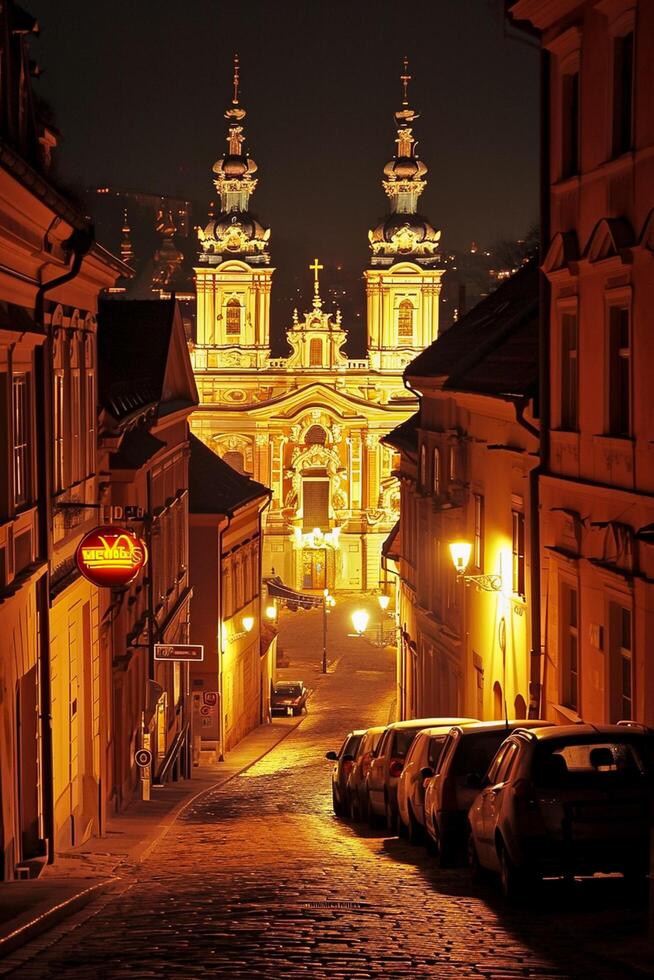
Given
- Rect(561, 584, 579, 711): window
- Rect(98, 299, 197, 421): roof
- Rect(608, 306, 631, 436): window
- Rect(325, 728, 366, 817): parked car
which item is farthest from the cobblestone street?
Rect(98, 299, 197, 421): roof

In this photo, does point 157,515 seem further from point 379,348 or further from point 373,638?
point 379,348

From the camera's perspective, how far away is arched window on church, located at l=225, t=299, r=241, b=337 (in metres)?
95.9

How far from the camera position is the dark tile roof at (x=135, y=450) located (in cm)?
2322

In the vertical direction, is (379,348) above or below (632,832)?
above

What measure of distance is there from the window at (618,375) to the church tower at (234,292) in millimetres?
79464

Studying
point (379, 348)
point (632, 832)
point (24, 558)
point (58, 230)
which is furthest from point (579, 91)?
point (379, 348)

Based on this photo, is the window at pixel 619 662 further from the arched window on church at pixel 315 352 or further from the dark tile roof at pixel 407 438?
the arched window on church at pixel 315 352

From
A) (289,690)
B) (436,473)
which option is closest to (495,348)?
(436,473)

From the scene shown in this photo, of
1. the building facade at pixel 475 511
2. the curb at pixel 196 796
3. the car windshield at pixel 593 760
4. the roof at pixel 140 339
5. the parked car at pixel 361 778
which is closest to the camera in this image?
the car windshield at pixel 593 760

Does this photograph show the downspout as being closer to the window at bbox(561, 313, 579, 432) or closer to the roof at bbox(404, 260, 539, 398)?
the window at bbox(561, 313, 579, 432)

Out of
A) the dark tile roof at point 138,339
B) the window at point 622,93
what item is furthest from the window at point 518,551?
the dark tile roof at point 138,339

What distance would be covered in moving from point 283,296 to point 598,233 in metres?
117

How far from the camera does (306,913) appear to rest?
1059cm

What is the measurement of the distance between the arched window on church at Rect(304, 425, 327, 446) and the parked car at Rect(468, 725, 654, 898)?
82.9 meters
